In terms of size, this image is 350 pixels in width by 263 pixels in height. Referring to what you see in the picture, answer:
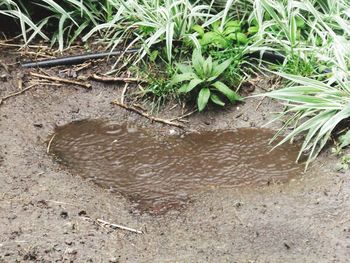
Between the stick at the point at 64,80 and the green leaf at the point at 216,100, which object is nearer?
the green leaf at the point at 216,100

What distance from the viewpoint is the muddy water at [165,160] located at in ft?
11.3

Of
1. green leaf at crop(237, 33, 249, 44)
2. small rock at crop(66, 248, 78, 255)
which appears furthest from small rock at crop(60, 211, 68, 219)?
green leaf at crop(237, 33, 249, 44)

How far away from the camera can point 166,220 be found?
3176 millimetres

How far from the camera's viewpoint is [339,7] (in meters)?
4.27

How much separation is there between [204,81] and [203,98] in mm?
118

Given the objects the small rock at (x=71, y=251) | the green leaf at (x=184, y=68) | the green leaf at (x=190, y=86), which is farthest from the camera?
the green leaf at (x=184, y=68)

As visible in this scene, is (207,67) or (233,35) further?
(233,35)

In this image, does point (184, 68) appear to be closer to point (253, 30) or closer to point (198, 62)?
point (198, 62)

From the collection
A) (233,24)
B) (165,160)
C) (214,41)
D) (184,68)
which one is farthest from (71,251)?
(233,24)

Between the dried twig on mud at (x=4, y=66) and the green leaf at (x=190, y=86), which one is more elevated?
the green leaf at (x=190, y=86)

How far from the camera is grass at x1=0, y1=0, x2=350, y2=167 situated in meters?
3.70

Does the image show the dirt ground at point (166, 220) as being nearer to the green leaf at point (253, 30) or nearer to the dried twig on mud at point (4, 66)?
the dried twig on mud at point (4, 66)

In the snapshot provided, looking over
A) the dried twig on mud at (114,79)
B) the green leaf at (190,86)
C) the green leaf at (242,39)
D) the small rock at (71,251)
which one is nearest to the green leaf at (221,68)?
the green leaf at (190,86)

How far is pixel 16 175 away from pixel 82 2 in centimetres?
154
